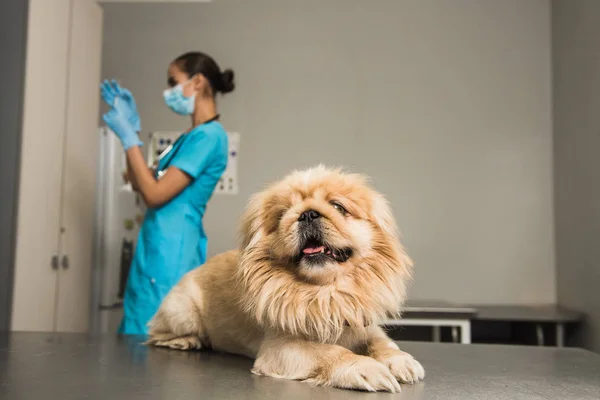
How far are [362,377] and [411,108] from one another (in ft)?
10.0

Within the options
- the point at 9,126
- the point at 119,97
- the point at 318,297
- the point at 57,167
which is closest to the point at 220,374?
the point at 318,297

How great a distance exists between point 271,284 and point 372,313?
22cm

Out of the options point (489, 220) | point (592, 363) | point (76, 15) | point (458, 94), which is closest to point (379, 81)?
point (458, 94)

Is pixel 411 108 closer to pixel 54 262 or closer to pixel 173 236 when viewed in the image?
pixel 173 236

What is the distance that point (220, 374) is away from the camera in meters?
1.14

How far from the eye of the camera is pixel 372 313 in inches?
44.1

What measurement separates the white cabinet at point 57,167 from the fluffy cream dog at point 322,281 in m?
1.24

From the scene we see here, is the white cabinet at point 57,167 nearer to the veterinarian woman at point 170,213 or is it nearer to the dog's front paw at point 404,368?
the veterinarian woman at point 170,213

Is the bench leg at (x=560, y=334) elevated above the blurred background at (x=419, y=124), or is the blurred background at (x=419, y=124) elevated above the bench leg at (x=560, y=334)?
the blurred background at (x=419, y=124)

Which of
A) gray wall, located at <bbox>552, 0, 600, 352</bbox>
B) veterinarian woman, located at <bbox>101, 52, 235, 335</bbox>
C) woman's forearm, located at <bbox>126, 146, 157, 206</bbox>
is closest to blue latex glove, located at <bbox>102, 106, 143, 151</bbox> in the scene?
veterinarian woman, located at <bbox>101, 52, 235, 335</bbox>

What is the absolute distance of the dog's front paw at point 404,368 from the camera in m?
1.06

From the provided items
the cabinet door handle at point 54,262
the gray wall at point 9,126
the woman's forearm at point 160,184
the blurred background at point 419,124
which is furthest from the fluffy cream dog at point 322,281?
the blurred background at point 419,124

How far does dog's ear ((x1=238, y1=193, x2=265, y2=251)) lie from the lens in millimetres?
1193

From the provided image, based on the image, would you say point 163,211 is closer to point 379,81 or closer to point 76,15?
point 76,15
